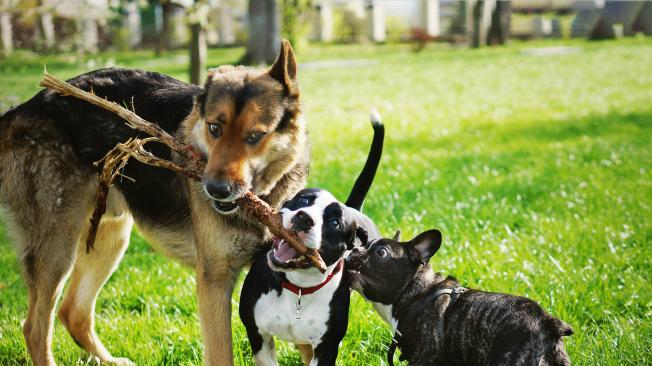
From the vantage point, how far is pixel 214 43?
3725 centimetres

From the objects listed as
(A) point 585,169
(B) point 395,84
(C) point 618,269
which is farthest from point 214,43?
(C) point 618,269

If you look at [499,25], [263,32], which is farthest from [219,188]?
[499,25]

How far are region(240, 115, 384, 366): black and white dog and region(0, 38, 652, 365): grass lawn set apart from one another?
0.61 m

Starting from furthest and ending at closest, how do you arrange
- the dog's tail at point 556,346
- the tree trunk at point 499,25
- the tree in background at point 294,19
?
the tree trunk at point 499,25 < the tree in background at point 294,19 < the dog's tail at point 556,346

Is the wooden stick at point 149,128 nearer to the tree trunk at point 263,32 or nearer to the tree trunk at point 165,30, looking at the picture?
the tree trunk at point 263,32

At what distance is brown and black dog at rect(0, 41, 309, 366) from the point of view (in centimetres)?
389

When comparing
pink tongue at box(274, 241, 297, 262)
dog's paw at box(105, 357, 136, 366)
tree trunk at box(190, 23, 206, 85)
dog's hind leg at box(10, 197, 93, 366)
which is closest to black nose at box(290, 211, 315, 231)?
pink tongue at box(274, 241, 297, 262)

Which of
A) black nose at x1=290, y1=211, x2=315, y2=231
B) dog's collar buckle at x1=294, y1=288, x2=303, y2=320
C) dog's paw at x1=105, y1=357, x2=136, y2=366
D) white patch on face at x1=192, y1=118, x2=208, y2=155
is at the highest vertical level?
white patch on face at x1=192, y1=118, x2=208, y2=155

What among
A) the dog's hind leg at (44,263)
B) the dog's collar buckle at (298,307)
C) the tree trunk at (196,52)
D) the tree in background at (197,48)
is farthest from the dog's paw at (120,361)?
the tree trunk at (196,52)

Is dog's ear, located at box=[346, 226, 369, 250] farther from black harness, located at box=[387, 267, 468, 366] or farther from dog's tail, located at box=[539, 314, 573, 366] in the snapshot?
dog's tail, located at box=[539, 314, 573, 366]

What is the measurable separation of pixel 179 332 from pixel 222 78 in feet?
6.00

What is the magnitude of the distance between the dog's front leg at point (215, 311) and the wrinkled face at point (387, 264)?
0.76m

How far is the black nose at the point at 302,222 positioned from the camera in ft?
12.0

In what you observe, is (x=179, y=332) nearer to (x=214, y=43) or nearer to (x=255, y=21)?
(x=255, y=21)
